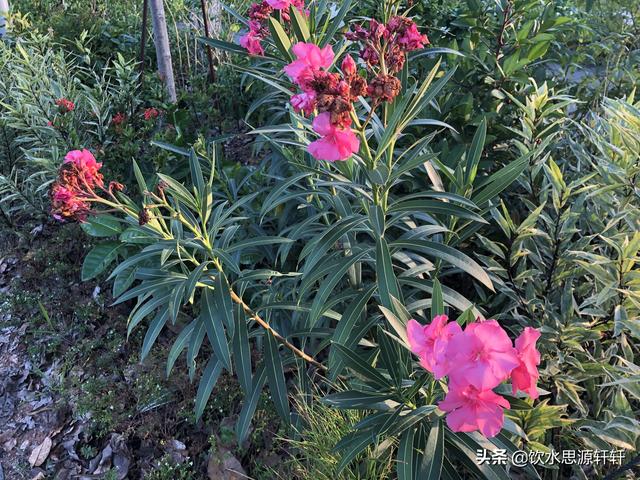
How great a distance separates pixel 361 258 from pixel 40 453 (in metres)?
1.71

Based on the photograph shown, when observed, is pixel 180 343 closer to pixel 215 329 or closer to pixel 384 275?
pixel 215 329

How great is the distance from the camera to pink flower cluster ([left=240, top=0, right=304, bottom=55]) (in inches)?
83.8

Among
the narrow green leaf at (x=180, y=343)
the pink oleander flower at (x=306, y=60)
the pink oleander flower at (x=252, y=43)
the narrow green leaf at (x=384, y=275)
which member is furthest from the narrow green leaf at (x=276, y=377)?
the pink oleander flower at (x=252, y=43)

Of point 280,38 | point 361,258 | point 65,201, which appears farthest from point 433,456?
point 280,38

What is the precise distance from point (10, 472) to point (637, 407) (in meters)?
2.53

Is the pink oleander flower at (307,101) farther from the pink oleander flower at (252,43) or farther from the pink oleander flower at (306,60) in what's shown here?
the pink oleander flower at (252,43)

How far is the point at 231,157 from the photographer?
3.69 m

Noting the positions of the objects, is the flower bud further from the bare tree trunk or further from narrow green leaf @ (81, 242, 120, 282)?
the bare tree trunk

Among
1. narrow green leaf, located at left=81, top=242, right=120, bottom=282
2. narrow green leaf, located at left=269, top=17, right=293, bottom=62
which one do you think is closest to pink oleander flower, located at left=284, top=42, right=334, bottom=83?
narrow green leaf, located at left=269, top=17, right=293, bottom=62

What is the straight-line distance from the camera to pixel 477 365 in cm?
116

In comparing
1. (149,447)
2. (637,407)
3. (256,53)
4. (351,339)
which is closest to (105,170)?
(256,53)

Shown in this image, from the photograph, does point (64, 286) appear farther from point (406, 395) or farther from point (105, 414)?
point (406, 395)

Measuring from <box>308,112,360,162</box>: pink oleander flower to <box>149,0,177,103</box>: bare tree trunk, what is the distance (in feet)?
7.62

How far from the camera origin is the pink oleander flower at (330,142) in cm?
148
